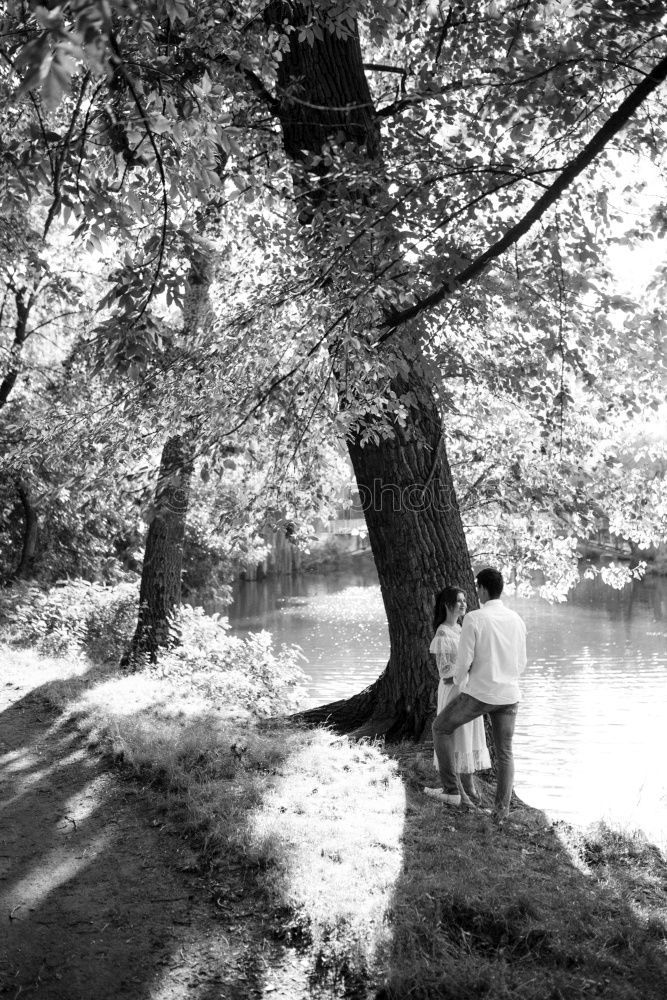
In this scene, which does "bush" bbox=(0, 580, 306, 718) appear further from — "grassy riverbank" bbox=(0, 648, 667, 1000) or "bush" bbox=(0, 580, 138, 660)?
"grassy riverbank" bbox=(0, 648, 667, 1000)

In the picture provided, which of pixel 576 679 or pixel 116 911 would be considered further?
pixel 576 679

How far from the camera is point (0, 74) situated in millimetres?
6086

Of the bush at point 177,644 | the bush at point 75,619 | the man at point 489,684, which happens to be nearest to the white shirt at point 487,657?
the man at point 489,684

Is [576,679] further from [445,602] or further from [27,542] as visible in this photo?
[445,602]

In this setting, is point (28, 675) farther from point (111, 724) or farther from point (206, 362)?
point (206, 362)

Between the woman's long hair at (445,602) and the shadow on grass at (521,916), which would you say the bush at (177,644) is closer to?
the woman's long hair at (445,602)

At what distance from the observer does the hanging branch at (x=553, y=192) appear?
4.21 meters

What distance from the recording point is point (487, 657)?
19.2ft

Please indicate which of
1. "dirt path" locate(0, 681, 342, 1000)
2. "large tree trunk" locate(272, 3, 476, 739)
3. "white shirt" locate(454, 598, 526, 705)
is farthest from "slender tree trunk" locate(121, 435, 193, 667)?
"white shirt" locate(454, 598, 526, 705)

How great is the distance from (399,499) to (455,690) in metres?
2.08

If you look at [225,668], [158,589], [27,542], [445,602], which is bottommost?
[225,668]

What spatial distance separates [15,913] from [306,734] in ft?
12.1

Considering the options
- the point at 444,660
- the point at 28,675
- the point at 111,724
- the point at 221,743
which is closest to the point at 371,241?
the point at 444,660

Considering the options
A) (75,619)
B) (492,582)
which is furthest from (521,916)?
(75,619)
